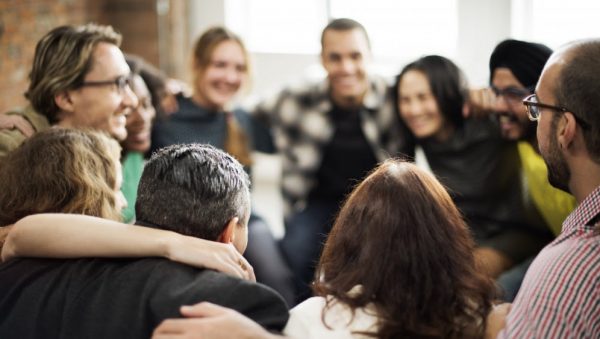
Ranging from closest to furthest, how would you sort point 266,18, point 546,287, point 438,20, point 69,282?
point 546,287 → point 69,282 → point 438,20 → point 266,18

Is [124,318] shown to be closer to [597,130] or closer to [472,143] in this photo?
[597,130]

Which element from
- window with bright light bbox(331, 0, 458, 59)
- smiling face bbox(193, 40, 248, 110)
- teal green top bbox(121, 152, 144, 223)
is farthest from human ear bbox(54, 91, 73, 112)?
window with bright light bbox(331, 0, 458, 59)

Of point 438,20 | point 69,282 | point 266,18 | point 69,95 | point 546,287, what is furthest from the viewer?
point 266,18

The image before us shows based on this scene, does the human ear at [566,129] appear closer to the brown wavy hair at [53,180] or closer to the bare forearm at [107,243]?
the bare forearm at [107,243]

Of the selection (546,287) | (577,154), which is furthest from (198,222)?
(577,154)

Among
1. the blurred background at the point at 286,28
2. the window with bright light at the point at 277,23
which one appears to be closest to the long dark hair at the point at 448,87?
the blurred background at the point at 286,28

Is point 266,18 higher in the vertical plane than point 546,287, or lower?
higher

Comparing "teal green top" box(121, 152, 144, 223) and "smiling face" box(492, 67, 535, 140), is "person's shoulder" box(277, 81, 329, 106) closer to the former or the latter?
"teal green top" box(121, 152, 144, 223)

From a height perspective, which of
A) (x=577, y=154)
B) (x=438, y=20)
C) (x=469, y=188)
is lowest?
(x=469, y=188)

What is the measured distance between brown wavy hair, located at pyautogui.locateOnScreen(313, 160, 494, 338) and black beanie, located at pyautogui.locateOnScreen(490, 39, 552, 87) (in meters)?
1.22

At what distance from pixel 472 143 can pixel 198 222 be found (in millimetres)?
1588

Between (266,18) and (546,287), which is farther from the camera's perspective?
(266,18)

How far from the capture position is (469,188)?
2.90 m

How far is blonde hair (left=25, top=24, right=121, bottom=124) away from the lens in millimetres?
2611
